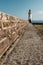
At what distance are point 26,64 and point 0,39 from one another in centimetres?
84

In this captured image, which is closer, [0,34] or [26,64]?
[26,64]

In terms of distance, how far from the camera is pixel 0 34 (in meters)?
2.83

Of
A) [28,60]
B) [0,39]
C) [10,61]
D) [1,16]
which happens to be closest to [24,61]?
[28,60]

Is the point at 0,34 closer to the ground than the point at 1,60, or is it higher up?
higher up

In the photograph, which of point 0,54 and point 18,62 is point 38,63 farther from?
point 0,54

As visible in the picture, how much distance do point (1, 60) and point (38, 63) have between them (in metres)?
0.76

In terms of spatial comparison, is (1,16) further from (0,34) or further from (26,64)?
(26,64)

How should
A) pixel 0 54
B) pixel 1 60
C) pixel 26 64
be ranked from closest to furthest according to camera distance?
pixel 26 64
pixel 1 60
pixel 0 54

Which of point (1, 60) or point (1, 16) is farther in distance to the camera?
point (1, 16)

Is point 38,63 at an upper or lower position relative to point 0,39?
lower

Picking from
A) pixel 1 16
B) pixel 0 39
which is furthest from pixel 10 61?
pixel 1 16

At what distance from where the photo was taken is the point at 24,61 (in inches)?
105

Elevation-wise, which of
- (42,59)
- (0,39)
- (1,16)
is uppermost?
(1,16)

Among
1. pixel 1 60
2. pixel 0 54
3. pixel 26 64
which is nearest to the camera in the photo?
pixel 26 64
